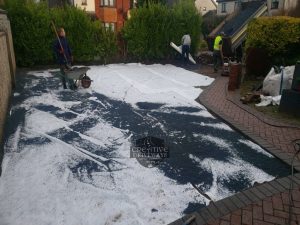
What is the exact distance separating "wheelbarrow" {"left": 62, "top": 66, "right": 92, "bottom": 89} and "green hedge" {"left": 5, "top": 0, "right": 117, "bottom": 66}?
5.25m

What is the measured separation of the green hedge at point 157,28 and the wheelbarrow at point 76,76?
6800 millimetres

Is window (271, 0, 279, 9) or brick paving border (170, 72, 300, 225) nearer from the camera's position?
brick paving border (170, 72, 300, 225)

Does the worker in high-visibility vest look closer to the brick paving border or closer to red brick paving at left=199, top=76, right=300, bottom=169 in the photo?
red brick paving at left=199, top=76, right=300, bottom=169

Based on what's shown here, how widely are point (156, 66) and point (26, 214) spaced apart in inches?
508

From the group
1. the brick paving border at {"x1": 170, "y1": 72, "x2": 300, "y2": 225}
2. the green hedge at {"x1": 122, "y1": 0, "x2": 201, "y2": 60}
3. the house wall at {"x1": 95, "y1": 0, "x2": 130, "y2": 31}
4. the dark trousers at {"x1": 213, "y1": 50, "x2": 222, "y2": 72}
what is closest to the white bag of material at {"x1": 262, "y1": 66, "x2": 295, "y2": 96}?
the brick paving border at {"x1": 170, "y1": 72, "x2": 300, "y2": 225}

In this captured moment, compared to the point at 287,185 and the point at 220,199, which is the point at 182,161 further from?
the point at 287,185

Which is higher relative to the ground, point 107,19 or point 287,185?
point 107,19

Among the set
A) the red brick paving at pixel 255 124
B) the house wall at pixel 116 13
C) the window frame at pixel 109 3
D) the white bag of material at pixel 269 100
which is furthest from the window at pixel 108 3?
the white bag of material at pixel 269 100

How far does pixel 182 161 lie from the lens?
5062 millimetres

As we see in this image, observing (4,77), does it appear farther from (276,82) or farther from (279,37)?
(279,37)

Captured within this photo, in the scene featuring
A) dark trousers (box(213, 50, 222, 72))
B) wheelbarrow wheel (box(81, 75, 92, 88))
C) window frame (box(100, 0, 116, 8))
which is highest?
window frame (box(100, 0, 116, 8))

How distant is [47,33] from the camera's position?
14.3m

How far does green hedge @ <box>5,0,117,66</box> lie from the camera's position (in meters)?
13.7

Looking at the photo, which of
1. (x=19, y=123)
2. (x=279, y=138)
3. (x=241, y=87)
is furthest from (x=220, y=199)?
(x=241, y=87)
